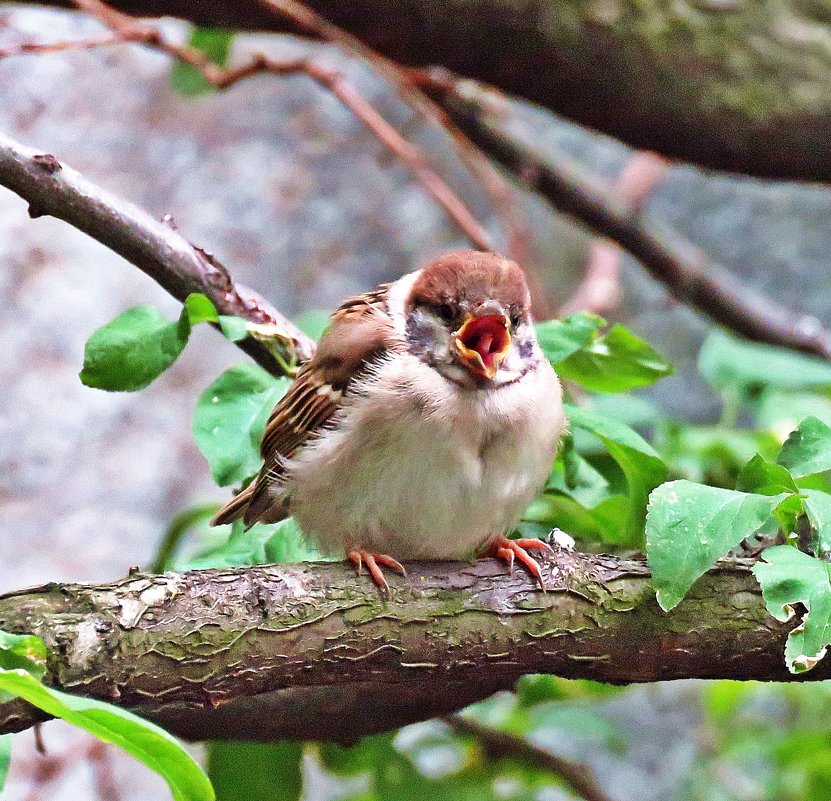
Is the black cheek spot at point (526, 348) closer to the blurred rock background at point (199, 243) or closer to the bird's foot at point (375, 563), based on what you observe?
the bird's foot at point (375, 563)

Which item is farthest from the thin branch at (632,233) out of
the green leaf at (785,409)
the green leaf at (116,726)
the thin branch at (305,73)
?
the green leaf at (116,726)

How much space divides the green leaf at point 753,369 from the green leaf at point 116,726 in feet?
6.72

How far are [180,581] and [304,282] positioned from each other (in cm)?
343

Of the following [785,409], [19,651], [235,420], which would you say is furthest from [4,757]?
[785,409]

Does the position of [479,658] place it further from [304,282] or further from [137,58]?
[137,58]

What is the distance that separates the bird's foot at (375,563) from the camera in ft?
5.24

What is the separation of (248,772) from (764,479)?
3.29ft

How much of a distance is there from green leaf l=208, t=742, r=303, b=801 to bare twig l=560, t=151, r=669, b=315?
7.22 ft

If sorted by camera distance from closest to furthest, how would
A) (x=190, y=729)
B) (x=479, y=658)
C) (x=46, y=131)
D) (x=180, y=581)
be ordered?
(x=180, y=581), (x=479, y=658), (x=190, y=729), (x=46, y=131)

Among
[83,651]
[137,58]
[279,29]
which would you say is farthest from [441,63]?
[137,58]

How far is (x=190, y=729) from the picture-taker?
174 centimetres

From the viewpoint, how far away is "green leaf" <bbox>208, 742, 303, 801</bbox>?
194 cm

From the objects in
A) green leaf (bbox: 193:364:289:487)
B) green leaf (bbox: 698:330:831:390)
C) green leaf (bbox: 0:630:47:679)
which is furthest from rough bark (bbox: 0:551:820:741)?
green leaf (bbox: 698:330:831:390)

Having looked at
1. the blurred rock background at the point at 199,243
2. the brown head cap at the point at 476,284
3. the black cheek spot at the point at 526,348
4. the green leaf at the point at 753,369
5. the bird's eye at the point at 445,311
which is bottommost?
the blurred rock background at the point at 199,243
